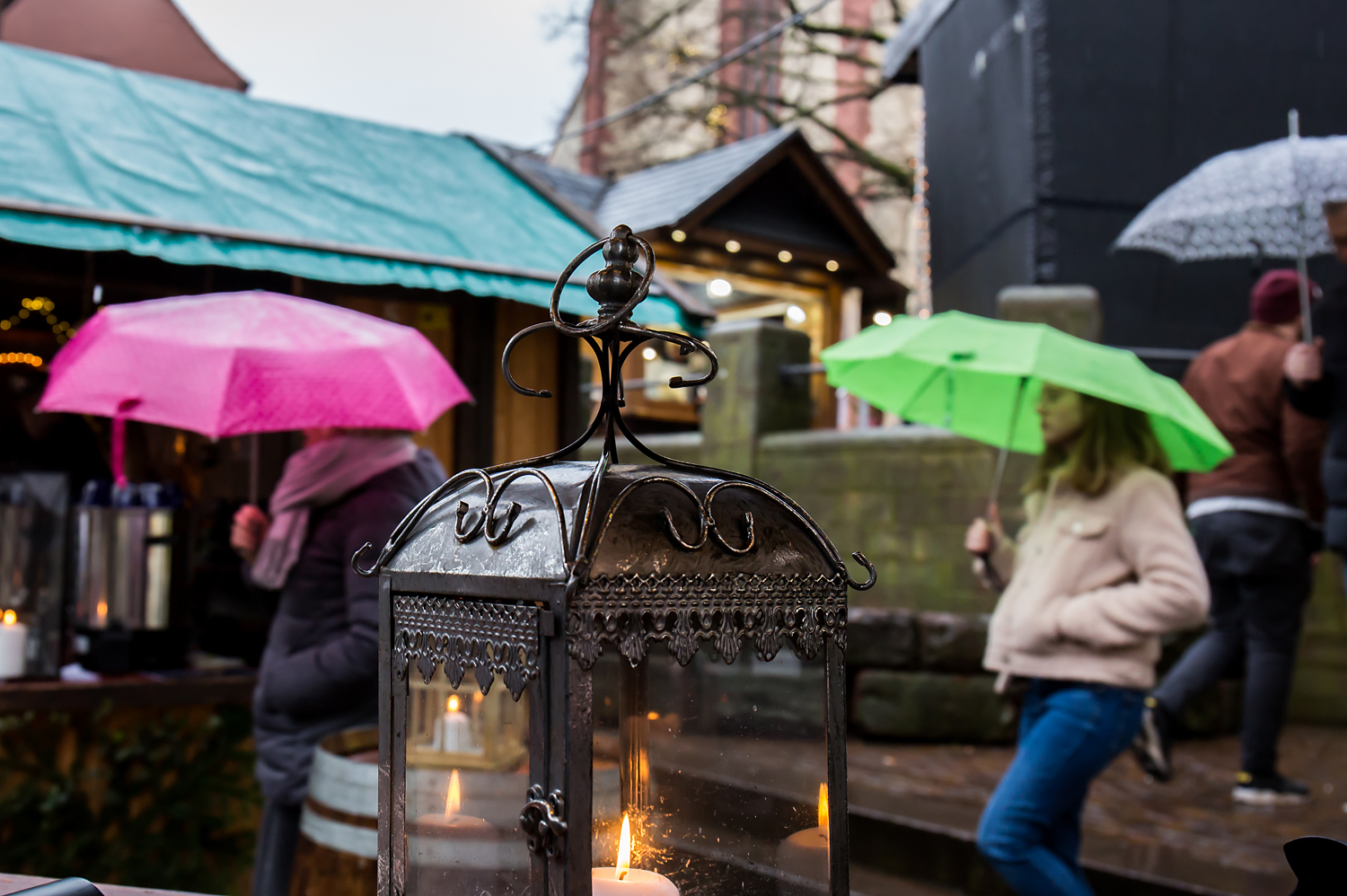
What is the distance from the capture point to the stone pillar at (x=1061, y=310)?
6.82 meters

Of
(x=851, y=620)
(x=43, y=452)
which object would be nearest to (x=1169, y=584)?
(x=851, y=620)

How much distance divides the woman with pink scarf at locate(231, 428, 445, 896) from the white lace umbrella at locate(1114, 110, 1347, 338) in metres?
3.43

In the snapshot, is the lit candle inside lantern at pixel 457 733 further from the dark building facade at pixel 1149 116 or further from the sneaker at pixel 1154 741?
the dark building facade at pixel 1149 116

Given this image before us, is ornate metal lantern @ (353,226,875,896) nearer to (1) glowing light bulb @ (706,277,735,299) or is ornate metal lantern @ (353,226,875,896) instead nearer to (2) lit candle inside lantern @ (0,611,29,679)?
(2) lit candle inside lantern @ (0,611,29,679)

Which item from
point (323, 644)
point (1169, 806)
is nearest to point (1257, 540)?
point (1169, 806)

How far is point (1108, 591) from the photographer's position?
10.0 ft

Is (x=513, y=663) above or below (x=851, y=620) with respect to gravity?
above

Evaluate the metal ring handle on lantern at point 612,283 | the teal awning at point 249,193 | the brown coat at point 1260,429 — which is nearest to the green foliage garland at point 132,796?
the teal awning at point 249,193

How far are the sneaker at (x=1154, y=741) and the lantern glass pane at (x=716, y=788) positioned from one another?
4.26 meters

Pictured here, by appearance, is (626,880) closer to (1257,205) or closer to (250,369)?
(250,369)

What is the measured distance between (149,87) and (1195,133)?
7.40m

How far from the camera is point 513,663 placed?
48.6 inches

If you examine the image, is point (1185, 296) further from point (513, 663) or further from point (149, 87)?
point (513, 663)

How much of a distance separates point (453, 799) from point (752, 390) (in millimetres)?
7633
